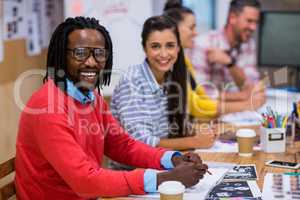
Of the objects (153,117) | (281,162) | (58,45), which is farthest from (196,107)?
(58,45)

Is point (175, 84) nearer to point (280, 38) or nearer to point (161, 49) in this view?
point (161, 49)

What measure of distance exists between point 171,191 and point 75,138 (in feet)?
1.14

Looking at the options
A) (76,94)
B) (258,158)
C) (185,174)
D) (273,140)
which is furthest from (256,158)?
(76,94)

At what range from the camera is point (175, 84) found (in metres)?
2.24

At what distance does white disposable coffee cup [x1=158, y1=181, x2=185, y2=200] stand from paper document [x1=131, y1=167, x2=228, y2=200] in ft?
0.40

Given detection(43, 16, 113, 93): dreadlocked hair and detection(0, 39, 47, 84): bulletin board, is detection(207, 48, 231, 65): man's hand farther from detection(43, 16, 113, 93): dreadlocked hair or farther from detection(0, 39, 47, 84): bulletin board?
detection(43, 16, 113, 93): dreadlocked hair

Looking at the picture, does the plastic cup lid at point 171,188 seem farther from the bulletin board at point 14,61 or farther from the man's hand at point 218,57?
the man's hand at point 218,57

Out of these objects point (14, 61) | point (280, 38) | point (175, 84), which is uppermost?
point (280, 38)

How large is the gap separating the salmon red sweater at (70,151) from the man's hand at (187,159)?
6 centimetres

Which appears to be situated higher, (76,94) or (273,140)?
(76,94)

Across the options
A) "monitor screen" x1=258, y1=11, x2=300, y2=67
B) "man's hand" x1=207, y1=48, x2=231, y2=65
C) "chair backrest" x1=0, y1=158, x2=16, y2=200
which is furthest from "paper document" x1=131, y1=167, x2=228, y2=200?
"monitor screen" x1=258, y1=11, x2=300, y2=67

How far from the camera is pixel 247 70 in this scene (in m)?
3.58

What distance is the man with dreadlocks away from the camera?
1338mm

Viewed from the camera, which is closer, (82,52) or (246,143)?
(82,52)
